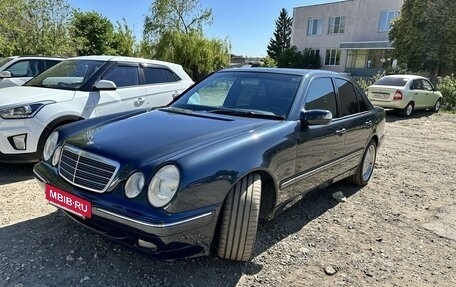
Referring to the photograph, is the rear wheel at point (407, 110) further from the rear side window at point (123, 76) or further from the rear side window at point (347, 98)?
the rear side window at point (123, 76)

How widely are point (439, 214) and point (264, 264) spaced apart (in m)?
2.64

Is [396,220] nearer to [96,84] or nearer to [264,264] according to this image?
[264,264]

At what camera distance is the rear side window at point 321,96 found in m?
3.57

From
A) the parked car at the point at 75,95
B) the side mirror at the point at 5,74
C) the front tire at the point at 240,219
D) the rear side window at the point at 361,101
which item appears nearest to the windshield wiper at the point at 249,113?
the front tire at the point at 240,219

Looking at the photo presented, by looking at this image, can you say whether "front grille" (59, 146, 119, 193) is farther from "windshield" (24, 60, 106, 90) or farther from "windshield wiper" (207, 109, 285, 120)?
"windshield" (24, 60, 106, 90)

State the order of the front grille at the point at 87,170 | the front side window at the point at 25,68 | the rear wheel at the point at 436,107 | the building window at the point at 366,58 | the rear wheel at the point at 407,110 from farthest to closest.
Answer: the building window at the point at 366,58 < the rear wheel at the point at 436,107 < the rear wheel at the point at 407,110 < the front side window at the point at 25,68 < the front grille at the point at 87,170

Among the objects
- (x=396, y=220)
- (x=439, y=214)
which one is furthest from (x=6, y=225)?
(x=439, y=214)

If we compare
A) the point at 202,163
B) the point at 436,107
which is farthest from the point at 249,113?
the point at 436,107

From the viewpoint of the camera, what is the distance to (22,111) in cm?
434

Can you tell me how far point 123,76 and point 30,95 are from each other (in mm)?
1449

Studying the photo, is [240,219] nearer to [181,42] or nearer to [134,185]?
[134,185]

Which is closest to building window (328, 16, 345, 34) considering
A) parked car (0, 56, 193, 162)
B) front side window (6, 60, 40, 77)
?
front side window (6, 60, 40, 77)

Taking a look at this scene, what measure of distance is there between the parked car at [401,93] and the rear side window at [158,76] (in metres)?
9.09

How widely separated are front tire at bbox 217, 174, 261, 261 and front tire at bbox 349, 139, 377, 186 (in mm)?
2622
